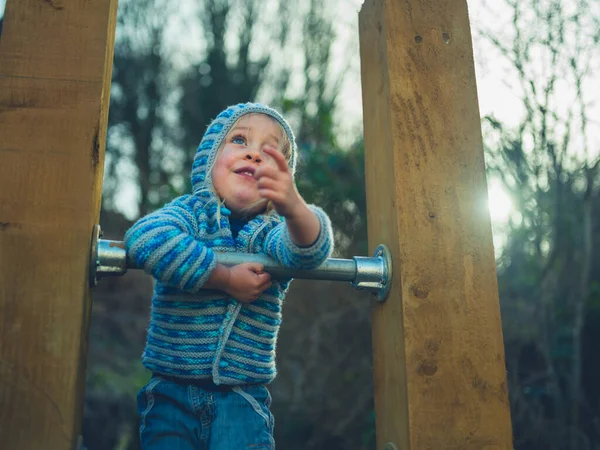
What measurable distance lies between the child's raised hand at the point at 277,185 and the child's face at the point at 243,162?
32 cm

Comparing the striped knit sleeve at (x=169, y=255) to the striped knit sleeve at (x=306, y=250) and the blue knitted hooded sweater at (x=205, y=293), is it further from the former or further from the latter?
the striped knit sleeve at (x=306, y=250)

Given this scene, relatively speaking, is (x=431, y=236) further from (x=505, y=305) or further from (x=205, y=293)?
(x=505, y=305)

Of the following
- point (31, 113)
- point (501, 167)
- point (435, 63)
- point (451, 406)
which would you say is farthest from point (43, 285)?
point (501, 167)

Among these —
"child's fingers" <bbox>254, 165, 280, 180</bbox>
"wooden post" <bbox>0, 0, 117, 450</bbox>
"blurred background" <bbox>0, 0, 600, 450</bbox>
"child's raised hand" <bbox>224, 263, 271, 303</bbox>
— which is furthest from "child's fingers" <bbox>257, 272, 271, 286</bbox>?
"blurred background" <bbox>0, 0, 600, 450</bbox>

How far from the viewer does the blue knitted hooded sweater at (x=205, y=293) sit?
122 centimetres

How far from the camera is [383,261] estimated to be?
1304mm

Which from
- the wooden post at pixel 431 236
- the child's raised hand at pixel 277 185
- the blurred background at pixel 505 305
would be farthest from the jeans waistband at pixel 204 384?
the blurred background at pixel 505 305

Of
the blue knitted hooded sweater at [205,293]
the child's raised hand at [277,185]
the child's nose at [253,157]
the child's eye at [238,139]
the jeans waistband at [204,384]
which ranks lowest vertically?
the jeans waistband at [204,384]

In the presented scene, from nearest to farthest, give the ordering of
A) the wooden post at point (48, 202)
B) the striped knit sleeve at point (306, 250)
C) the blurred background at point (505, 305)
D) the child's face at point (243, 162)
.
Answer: the wooden post at point (48, 202), the striped knit sleeve at point (306, 250), the child's face at point (243, 162), the blurred background at point (505, 305)

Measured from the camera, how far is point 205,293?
1356mm

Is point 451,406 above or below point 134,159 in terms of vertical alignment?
below

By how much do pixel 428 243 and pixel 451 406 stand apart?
34 centimetres

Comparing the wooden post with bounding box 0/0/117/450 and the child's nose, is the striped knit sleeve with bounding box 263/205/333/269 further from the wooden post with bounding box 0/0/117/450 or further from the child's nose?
the wooden post with bounding box 0/0/117/450

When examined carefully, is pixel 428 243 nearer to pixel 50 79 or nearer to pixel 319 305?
pixel 50 79
